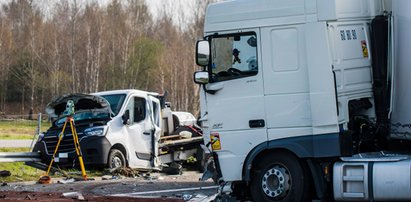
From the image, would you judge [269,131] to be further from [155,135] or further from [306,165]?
[155,135]

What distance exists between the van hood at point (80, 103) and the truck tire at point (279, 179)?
749 cm

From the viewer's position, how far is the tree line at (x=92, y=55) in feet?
177

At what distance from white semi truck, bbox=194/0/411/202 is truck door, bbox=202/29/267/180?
16 millimetres

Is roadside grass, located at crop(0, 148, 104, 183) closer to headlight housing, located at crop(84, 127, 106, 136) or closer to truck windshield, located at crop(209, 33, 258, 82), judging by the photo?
headlight housing, located at crop(84, 127, 106, 136)

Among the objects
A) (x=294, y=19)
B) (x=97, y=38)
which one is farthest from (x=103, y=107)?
(x=97, y=38)

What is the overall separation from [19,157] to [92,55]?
129 feet

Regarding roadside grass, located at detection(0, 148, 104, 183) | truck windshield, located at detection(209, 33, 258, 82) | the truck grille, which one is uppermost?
truck windshield, located at detection(209, 33, 258, 82)

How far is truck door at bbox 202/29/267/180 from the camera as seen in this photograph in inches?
373

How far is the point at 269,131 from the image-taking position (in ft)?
30.8

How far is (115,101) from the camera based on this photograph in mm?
16953

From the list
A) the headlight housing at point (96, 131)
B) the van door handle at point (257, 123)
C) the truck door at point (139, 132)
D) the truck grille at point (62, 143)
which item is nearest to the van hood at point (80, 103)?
the headlight housing at point (96, 131)

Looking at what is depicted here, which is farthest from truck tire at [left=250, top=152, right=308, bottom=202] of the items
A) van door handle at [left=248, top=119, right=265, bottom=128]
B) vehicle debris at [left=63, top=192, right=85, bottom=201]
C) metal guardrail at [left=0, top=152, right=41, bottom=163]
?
metal guardrail at [left=0, top=152, right=41, bottom=163]

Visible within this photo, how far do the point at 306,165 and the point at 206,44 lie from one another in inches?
97.3

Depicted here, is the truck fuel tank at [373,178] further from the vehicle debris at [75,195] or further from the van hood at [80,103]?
the van hood at [80,103]
